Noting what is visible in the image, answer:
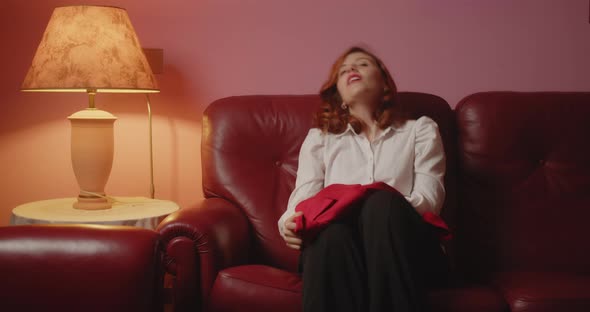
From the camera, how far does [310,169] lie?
1828mm

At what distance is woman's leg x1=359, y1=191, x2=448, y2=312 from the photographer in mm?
1296

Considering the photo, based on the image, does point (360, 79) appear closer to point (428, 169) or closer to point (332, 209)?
point (428, 169)

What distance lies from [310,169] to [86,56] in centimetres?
82

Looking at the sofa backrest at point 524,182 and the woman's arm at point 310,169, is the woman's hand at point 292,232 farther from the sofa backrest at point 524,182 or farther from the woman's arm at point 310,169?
the sofa backrest at point 524,182

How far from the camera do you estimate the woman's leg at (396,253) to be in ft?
4.25

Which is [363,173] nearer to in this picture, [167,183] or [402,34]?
[402,34]

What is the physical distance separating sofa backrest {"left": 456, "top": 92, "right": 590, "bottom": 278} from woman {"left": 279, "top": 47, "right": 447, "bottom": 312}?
28cm

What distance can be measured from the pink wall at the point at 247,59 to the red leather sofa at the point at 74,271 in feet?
3.96

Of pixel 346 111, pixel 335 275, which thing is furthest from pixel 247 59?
pixel 335 275

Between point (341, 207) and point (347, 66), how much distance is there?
61cm

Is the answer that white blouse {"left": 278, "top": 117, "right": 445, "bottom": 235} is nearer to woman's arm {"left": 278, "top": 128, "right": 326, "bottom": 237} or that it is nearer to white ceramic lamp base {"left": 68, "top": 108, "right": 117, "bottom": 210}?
woman's arm {"left": 278, "top": 128, "right": 326, "bottom": 237}

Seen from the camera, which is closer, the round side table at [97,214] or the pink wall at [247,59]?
the round side table at [97,214]

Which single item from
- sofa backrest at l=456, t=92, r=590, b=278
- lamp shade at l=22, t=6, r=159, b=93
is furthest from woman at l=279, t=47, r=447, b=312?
lamp shade at l=22, t=6, r=159, b=93

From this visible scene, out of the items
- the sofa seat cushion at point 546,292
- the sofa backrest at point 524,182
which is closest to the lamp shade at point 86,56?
the sofa backrest at point 524,182
